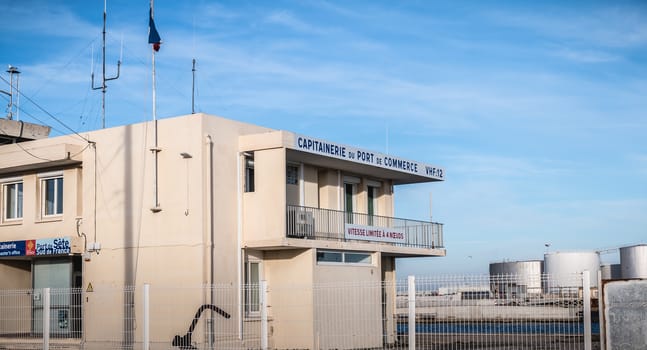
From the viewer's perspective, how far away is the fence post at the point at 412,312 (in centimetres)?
1692

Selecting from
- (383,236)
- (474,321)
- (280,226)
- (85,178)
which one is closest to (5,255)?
(85,178)

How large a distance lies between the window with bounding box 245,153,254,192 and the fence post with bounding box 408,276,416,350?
374 inches

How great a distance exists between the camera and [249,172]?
25.8 meters

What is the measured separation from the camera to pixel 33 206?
28016mm

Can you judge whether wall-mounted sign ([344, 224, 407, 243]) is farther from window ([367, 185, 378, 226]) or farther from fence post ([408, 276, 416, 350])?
fence post ([408, 276, 416, 350])

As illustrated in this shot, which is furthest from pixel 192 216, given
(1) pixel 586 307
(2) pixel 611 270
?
(2) pixel 611 270

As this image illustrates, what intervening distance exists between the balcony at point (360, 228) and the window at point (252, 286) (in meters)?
1.61

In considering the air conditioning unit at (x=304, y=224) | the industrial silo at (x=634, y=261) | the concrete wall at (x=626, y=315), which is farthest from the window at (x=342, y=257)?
the industrial silo at (x=634, y=261)

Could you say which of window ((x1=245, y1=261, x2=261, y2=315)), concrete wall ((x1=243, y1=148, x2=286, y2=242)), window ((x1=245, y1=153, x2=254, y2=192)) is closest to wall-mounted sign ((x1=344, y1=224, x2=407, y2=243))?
window ((x1=245, y1=261, x2=261, y2=315))

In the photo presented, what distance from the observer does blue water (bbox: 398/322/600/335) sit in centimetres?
1673

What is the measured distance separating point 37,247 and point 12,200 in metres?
2.99

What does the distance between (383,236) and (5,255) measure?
12.7 m

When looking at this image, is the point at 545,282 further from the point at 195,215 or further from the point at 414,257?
the point at 414,257

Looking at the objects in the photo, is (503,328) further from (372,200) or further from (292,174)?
(372,200)
